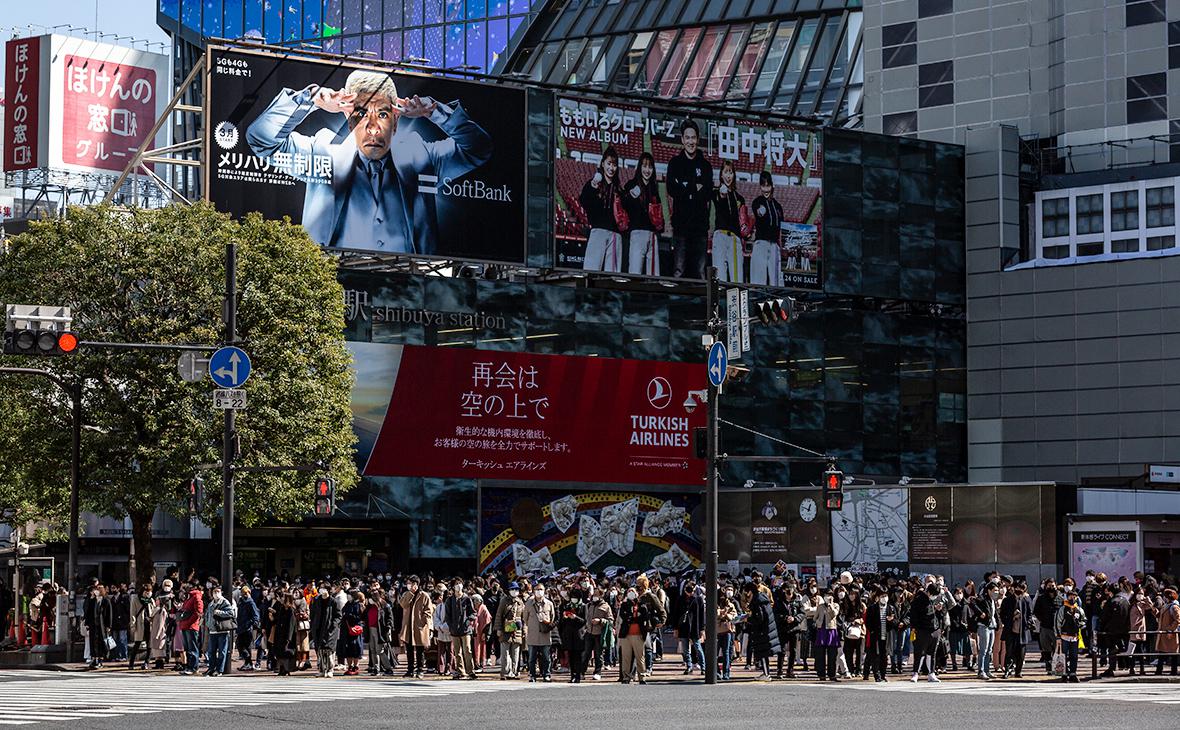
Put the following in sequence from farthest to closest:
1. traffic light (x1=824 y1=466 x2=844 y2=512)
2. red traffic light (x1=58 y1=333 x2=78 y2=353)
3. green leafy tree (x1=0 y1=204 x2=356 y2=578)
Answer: green leafy tree (x1=0 y1=204 x2=356 y2=578) < traffic light (x1=824 y1=466 x2=844 y2=512) < red traffic light (x1=58 y1=333 x2=78 y2=353)

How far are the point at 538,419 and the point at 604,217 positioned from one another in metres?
7.60

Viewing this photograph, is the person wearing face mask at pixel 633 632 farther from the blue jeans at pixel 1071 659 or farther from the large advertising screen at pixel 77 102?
the large advertising screen at pixel 77 102

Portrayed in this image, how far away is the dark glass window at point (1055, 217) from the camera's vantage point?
7475 cm

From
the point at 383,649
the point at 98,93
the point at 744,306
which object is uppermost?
the point at 98,93

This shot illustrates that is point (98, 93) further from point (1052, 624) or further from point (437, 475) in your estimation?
point (1052, 624)

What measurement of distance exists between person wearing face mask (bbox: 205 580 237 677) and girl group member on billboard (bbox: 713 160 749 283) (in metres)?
34.8

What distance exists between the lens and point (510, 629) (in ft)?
117

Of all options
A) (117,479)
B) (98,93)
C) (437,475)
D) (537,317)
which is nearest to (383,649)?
(117,479)

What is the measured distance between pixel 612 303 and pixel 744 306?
30.2 meters

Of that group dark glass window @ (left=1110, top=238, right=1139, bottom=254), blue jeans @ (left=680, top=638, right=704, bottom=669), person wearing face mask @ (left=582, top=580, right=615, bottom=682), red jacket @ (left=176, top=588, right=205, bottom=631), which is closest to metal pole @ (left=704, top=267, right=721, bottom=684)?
person wearing face mask @ (left=582, top=580, right=615, bottom=682)

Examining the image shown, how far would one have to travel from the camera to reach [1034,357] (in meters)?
74.6

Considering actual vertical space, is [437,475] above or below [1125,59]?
below

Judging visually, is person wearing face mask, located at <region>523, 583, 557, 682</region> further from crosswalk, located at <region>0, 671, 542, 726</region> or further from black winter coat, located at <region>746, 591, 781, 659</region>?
black winter coat, located at <region>746, 591, 781, 659</region>

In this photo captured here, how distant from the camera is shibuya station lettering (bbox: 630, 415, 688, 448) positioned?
67812mm
